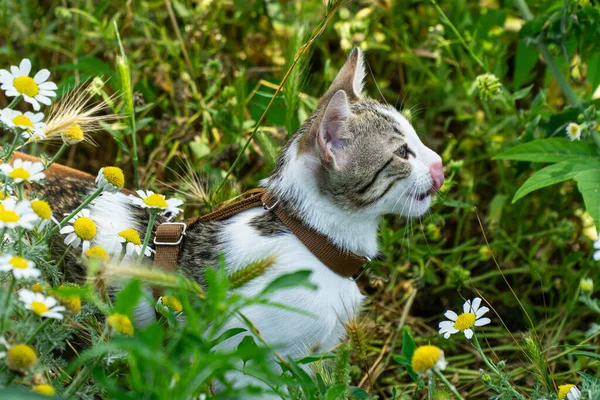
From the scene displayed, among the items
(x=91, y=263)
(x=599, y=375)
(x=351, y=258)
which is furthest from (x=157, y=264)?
(x=599, y=375)

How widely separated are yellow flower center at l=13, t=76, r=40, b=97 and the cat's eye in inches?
40.0

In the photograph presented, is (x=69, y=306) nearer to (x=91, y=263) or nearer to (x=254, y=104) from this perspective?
(x=91, y=263)

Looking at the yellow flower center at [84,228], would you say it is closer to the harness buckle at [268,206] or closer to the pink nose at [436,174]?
the harness buckle at [268,206]

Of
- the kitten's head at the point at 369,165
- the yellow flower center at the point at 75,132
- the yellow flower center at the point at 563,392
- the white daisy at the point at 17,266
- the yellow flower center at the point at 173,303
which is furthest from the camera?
the kitten's head at the point at 369,165

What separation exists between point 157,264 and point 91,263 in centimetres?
76

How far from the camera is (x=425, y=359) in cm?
154

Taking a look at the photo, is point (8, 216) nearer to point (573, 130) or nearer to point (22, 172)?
point (22, 172)

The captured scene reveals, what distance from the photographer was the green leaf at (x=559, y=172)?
2.38 metres

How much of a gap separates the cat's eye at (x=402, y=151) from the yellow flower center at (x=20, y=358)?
3.91ft

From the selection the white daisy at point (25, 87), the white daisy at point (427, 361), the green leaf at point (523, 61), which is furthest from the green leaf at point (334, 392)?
the green leaf at point (523, 61)

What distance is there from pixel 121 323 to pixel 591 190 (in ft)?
4.93

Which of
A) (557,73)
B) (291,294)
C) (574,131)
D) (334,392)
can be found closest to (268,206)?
(291,294)

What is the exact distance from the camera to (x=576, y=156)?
8.36 feet

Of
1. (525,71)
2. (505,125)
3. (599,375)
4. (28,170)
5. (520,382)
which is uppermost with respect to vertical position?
(28,170)
